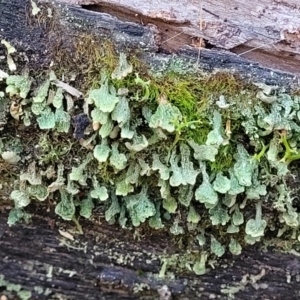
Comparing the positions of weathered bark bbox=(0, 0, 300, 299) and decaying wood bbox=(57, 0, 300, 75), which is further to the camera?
weathered bark bbox=(0, 0, 300, 299)

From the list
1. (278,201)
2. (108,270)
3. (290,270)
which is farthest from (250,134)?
(108,270)

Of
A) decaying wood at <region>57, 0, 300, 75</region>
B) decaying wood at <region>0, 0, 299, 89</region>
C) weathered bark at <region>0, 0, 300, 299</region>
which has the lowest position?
weathered bark at <region>0, 0, 300, 299</region>

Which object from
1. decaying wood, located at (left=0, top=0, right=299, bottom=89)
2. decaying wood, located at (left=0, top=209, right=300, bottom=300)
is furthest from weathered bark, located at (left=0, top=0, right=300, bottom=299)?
decaying wood, located at (left=0, top=0, right=299, bottom=89)

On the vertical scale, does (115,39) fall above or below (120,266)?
above

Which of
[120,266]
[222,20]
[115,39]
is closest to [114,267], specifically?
[120,266]

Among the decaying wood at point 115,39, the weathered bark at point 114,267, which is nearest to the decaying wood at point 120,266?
the weathered bark at point 114,267

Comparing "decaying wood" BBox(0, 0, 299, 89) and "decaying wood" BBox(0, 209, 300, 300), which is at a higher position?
"decaying wood" BBox(0, 0, 299, 89)

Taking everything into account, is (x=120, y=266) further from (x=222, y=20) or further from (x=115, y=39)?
(x=222, y=20)

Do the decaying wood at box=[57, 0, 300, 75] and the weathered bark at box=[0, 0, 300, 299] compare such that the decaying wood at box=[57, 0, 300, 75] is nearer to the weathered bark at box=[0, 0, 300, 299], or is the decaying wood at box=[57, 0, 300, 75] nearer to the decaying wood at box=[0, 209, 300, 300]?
the weathered bark at box=[0, 0, 300, 299]

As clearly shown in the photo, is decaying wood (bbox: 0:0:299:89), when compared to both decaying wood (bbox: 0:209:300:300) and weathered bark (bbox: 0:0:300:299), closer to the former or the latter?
weathered bark (bbox: 0:0:300:299)

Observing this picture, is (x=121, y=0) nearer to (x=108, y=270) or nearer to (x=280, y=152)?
(x=280, y=152)

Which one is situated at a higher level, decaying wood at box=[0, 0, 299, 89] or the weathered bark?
decaying wood at box=[0, 0, 299, 89]
